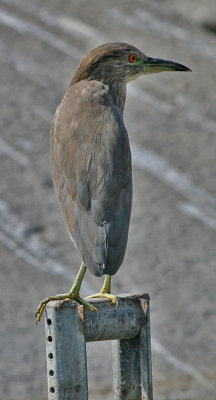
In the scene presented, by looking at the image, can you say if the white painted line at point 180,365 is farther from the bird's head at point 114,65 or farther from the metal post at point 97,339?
the metal post at point 97,339

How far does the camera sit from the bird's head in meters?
4.95

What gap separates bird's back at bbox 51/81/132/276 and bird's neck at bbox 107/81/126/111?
291 mm

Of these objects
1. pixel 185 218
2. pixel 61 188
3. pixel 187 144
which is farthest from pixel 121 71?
pixel 187 144

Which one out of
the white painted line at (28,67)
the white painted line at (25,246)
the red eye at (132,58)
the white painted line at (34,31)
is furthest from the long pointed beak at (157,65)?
the white painted line at (34,31)

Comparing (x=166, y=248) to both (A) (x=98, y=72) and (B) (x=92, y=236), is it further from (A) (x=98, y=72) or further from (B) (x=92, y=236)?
(B) (x=92, y=236)

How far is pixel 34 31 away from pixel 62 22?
0.53m

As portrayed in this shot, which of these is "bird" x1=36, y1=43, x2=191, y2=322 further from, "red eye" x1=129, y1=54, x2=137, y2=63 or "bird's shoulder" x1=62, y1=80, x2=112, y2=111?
"red eye" x1=129, y1=54, x2=137, y2=63

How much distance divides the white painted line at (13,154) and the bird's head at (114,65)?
6.04 m

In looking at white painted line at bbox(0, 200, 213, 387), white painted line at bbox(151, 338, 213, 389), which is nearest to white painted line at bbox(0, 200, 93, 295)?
white painted line at bbox(0, 200, 213, 387)

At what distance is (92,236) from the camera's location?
3.90m

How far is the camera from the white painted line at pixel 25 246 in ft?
31.4

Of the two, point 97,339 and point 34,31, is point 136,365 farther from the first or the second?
point 34,31

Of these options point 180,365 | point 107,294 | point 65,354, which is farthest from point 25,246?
point 65,354

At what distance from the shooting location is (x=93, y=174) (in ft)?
13.6
